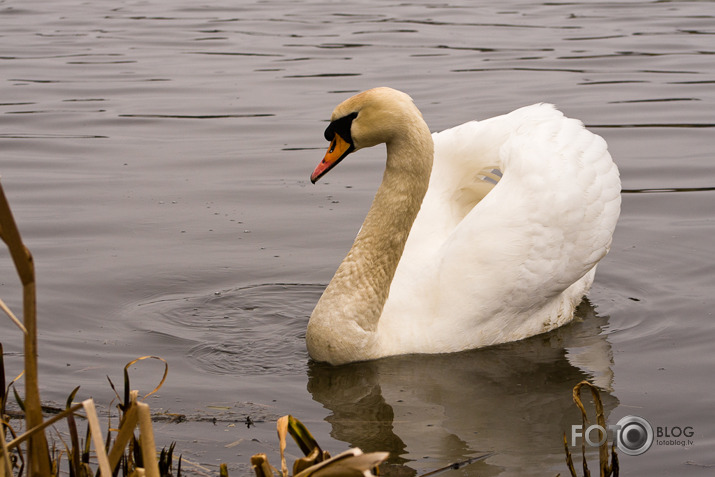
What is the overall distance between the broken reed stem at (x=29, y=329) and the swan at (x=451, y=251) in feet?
9.07

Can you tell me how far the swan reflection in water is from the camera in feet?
14.9

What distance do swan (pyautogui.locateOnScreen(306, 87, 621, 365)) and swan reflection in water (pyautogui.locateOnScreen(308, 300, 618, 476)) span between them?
147mm

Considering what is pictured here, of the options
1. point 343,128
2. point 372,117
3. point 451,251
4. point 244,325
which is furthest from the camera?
point 244,325

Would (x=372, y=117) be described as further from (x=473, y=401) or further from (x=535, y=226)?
(x=473, y=401)

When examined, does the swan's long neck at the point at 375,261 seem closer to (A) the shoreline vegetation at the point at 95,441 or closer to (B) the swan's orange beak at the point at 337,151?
(B) the swan's orange beak at the point at 337,151

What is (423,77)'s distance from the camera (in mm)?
12320

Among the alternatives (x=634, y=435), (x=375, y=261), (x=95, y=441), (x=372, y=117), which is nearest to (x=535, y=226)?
(x=375, y=261)

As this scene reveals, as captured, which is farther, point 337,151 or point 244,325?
point 244,325

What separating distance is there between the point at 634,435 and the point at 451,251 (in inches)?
55.6

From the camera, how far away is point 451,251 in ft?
18.7

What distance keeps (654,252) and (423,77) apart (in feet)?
18.0

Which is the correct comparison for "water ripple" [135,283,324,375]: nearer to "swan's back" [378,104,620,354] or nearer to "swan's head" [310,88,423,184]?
"swan's back" [378,104,620,354]

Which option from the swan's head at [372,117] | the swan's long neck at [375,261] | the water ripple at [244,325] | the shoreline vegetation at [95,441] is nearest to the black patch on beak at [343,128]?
the swan's head at [372,117]

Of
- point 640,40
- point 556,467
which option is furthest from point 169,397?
point 640,40
